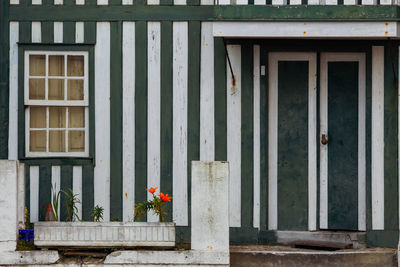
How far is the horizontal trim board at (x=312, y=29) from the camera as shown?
8.79 meters

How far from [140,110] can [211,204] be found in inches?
93.7

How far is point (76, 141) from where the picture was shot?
9.73 m

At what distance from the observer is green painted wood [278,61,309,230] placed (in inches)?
382

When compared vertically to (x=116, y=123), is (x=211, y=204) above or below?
below

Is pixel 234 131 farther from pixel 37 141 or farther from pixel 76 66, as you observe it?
pixel 37 141

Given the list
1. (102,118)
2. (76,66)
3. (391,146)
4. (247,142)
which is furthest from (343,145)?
(76,66)

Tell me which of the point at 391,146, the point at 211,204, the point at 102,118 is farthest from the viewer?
the point at 102,118

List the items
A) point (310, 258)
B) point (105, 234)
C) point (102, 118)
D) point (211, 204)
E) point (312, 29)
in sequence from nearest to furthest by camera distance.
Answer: point (211, 204) → point (105, 234) → point (310, 258) → point (312, 29) → point (102, 118)

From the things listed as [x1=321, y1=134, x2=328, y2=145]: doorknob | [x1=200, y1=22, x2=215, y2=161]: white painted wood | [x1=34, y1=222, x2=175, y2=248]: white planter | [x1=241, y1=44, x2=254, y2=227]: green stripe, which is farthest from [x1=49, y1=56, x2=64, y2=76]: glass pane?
[x1=321, y1=134, x2=328, y2=145]: doorknob

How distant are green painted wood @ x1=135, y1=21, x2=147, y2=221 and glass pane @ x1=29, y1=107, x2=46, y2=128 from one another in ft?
4.26

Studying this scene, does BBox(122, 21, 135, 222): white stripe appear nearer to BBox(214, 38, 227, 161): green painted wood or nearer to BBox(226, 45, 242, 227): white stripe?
BBox(214, 38, 227, 161): green painted wood

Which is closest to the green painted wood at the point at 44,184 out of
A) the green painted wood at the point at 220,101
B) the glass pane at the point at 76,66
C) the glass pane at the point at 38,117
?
the glass pane at the point at 38,117

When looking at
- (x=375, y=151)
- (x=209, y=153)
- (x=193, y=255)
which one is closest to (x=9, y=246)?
Result: (x=193, y=255)

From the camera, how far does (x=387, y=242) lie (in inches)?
371
